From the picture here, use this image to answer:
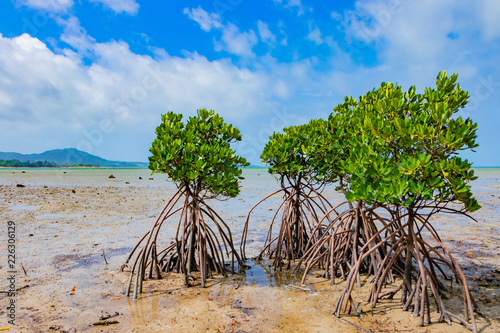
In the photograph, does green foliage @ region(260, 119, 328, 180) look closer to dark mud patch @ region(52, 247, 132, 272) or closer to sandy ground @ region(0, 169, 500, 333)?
sandy ground @ region(0, 169, 500, 333)

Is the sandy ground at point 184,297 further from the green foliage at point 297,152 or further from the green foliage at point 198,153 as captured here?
the green foliage at point 297,152

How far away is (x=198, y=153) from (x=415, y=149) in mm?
3294

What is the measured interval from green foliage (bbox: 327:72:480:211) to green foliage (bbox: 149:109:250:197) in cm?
216

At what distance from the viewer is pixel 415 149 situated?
4004 mm

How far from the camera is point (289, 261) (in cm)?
597

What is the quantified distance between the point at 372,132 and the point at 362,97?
207 centimetres

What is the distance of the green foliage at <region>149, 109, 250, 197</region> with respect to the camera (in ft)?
16.2

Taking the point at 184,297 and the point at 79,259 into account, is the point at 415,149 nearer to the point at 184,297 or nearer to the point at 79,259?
the point at 184,297

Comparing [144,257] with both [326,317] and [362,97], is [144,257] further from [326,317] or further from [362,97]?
[362,97]

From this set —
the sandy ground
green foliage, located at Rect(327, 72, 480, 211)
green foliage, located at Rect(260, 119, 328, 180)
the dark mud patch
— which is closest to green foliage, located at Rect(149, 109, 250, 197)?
green foliage, located at Rect(260, 119, 328, 180)

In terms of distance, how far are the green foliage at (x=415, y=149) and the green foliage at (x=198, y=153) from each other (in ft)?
7.10

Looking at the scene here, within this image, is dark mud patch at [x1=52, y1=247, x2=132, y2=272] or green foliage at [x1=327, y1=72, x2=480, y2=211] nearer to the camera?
green foliage at [x1=327, y1=72, x2=480, y2=211]

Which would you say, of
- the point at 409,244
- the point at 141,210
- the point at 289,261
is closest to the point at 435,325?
the point at 409,244

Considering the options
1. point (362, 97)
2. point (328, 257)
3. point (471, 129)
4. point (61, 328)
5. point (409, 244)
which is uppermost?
point (362, 97)
